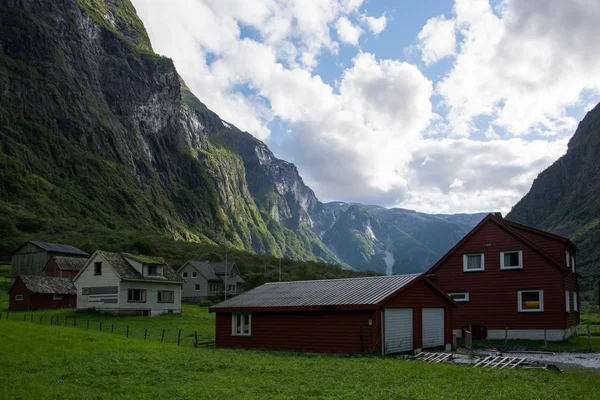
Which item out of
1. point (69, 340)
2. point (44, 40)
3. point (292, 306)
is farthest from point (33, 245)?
point (44, 40)

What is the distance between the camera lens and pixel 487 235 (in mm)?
42156

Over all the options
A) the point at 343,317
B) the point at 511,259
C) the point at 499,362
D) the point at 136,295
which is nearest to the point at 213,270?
the point at 136,295

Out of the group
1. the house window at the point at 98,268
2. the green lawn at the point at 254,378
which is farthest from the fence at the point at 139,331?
the green lawn at the point at 254,378

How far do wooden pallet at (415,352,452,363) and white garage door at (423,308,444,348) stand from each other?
13.2 feet

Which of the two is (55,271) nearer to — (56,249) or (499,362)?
(56,249)

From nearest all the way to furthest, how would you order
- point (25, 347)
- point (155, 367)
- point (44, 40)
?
point (155, 367)
point (25, 347)
point (44, 40)

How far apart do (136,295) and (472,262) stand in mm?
39089

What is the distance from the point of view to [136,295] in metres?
65.2

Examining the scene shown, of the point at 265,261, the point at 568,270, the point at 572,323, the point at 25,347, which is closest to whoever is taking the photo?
the point at 25,347

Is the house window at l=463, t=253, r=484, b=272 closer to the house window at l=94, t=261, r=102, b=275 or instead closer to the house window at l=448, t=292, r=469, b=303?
the house window at l=448, t=292, r=469, b=303

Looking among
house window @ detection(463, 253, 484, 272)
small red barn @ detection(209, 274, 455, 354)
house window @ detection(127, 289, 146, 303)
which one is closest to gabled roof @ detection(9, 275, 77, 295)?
house window @ detection(127, 289, 146, 303)

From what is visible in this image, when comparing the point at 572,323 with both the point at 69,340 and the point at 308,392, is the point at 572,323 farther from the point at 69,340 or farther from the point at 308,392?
the point at 69,340

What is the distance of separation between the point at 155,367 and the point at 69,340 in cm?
1265

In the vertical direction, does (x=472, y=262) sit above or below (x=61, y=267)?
above
